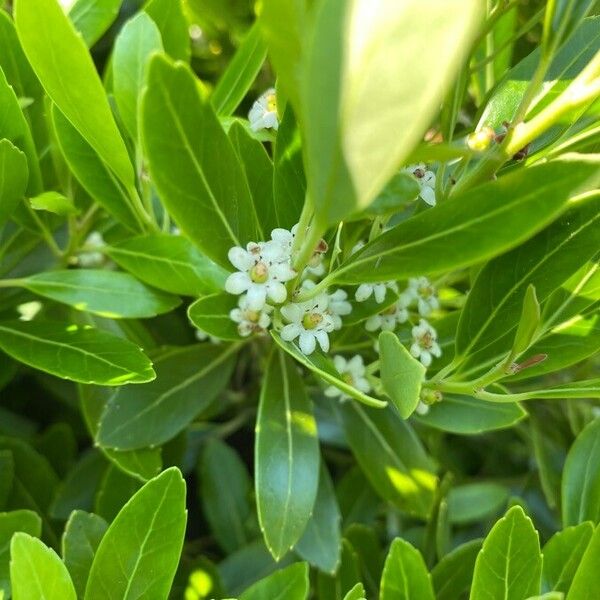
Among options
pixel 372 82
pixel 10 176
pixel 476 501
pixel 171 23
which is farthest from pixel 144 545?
pixel 476 501

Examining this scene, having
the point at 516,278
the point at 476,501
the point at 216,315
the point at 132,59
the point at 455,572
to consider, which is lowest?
the point at 476,501

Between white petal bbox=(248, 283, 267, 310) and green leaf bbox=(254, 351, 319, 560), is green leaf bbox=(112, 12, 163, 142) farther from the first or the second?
green leaf bbox=(254, 351, 319, 560)

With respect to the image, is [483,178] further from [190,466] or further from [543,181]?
[190,466]

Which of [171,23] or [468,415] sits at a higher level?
[171,23]

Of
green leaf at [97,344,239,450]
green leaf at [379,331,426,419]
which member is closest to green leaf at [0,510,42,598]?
green leaf at [97,344,239,450]

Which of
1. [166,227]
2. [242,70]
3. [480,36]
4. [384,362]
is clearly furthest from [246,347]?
[480,36]

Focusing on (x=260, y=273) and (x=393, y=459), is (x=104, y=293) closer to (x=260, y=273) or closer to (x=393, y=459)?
(x=260, y=273)

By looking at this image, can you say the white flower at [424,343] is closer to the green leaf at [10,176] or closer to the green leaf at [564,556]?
the green leaf at [564,556]
